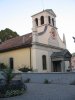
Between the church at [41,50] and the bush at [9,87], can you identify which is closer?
the bush at [9,87]

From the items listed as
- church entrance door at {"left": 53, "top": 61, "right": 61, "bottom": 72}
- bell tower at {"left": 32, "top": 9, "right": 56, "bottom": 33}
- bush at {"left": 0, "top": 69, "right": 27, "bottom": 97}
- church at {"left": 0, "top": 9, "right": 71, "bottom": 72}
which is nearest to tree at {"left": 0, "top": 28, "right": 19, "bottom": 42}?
church at {"left": 0, "top": 9, "right": 71, "bottom": 72}

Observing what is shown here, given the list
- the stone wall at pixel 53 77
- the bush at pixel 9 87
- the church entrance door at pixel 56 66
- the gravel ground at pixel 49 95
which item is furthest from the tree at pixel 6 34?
the bush at pixel 9 87

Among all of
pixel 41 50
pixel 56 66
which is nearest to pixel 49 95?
pixel 41 50

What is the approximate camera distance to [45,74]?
928 inches

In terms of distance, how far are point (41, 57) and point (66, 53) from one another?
4203mm

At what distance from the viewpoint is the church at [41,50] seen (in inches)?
1147

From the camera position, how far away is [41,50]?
30094 mm

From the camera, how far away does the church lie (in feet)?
95.6

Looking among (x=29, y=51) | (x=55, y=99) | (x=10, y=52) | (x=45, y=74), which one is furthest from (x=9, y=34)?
(x=55, y=99)

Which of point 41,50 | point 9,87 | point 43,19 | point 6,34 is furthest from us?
point 6,34

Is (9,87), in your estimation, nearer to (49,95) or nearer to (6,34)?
(49,95)

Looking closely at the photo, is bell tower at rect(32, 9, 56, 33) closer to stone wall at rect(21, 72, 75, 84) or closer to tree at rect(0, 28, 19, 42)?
stone wall at rect(21, 72, 75, 84)

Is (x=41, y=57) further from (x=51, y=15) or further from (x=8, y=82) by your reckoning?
(x=8, y=82)

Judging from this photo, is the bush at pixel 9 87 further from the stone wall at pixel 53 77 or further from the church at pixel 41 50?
the church at pixel 41 50
